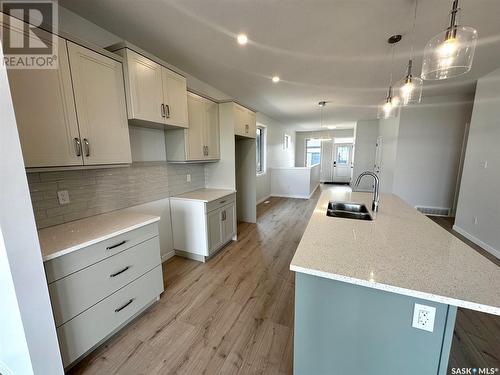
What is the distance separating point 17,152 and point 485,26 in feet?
12.8

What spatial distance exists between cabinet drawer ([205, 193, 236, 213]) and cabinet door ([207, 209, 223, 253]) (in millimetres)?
62

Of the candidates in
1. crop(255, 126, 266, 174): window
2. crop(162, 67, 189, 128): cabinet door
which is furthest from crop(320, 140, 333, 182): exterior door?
crop(162, 67, 189, 128): cabinet door

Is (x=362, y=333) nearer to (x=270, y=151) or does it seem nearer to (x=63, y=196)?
(x=63, y=196)

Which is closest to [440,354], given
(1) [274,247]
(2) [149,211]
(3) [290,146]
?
(1) [274,247]

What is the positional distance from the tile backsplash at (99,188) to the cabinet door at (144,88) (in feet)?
2.12

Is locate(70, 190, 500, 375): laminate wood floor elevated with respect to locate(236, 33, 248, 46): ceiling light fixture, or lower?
lower

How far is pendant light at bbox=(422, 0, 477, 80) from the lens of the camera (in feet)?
3.79

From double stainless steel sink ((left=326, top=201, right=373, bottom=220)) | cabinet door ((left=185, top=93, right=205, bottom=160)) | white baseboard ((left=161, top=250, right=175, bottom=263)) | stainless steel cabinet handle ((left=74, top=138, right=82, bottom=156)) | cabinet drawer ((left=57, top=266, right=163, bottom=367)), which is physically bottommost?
white baseboard ((left=161, top=250, right=175, bottom=263))

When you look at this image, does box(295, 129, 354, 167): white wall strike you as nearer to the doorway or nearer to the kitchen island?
the doorway

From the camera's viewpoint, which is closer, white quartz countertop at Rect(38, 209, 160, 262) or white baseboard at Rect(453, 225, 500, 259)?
white quartz countertop at Rect(38, 209, 160, 262)

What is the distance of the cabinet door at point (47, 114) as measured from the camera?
129cm

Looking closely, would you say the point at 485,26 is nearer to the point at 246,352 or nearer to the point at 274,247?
the point at 274,247

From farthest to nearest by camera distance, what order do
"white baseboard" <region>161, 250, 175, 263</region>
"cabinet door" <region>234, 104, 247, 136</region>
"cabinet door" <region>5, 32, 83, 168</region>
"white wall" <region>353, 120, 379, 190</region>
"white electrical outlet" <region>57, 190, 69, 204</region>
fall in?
"white wall" <region>353, 120, 379, 190</region> → "cabinet door" <region>234, 104, 247, 136</region> → "white baseboard" <region>161, 250, 175, 263</region> → "white electrical outlet" <region>57, 190, 69, 204</region> → "cabinet door" <region>5, 32, 83, 168</region>

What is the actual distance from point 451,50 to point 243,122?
273 centimetres
